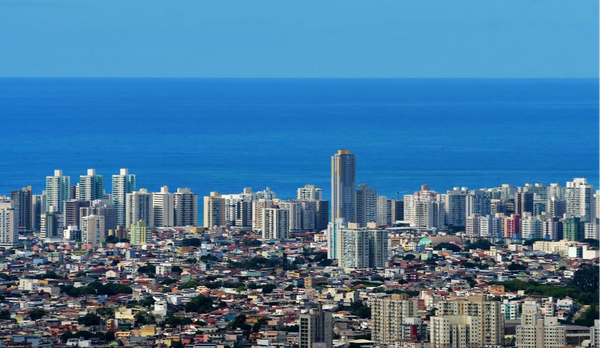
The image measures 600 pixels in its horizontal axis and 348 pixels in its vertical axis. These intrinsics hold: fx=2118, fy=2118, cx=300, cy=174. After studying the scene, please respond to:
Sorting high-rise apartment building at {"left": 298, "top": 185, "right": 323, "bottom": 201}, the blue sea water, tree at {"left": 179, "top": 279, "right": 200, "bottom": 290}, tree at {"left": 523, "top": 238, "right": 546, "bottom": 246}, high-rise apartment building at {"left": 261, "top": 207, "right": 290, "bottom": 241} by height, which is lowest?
tree at {"left": 179, "top": 279, "right": 200, "bottom": 290}

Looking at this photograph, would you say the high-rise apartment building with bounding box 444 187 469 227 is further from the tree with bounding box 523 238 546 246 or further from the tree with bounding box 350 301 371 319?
the tree with bounding box 350 301 371 319

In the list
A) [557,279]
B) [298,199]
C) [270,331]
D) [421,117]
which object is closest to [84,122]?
[421,117]

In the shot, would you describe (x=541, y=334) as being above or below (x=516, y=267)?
below

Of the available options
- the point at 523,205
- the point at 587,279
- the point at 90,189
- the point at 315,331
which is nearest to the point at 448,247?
the point at 523,205

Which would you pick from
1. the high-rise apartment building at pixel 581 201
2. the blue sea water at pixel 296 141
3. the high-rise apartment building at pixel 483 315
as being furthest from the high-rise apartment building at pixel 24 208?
the high-rise apartment building at pixel 483 315

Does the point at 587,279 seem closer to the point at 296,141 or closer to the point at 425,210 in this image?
the point at 425,210

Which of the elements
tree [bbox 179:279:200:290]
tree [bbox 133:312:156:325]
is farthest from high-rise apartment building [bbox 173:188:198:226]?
tree [bbox 133:312:156:325]
